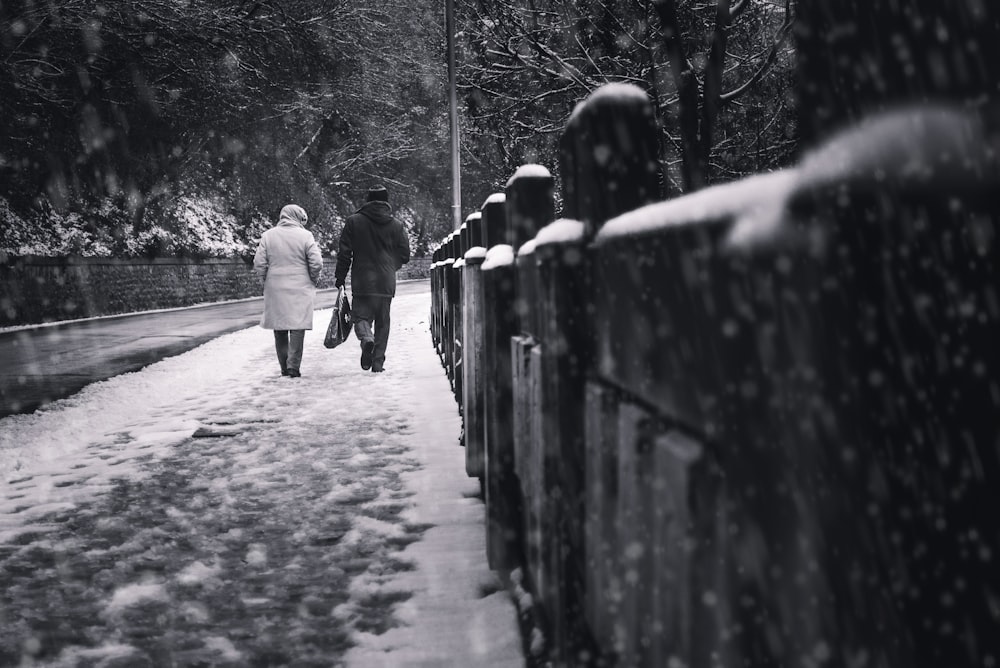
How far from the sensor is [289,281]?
28.9 feet

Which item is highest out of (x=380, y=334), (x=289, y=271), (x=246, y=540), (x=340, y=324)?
(x=289, y=271)

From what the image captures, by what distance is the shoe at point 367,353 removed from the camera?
9.17m

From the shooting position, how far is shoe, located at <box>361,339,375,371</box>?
9172 mm

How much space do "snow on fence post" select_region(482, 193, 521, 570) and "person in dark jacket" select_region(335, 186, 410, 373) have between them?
5920 mm

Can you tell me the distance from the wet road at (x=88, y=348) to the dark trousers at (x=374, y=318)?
107 inches

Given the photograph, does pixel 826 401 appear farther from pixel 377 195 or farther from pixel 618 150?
pixel 377 195

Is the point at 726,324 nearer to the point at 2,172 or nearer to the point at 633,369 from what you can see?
the point at 633,369

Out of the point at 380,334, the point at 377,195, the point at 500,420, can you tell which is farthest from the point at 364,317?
the point at 500,420

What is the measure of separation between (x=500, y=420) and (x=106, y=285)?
21.0 meters

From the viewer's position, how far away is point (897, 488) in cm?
65

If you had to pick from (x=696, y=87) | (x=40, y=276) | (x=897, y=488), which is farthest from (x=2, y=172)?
(x=897, y=488)

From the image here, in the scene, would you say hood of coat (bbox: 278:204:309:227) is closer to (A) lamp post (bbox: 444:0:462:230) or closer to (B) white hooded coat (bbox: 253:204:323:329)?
(B) white hooded coat (bbox: 253:204:323:329)

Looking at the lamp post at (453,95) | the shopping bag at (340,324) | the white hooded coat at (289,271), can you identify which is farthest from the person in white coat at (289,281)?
the lamp post at (453,95)

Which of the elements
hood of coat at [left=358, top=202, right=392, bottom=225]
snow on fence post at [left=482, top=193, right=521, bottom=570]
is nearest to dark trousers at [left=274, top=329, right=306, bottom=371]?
hood of coat at [left=358, top=202, right=392, bottom=225]
